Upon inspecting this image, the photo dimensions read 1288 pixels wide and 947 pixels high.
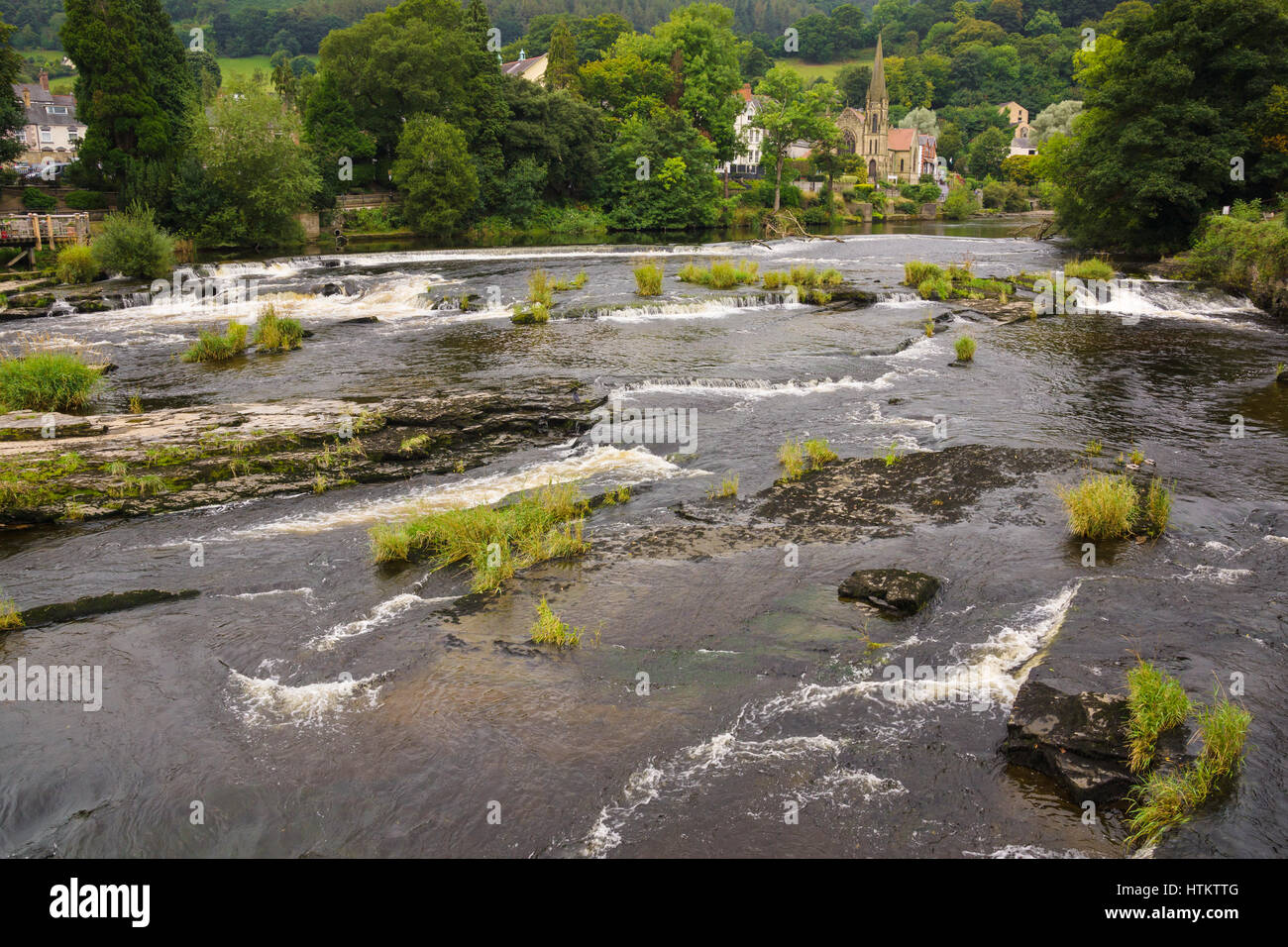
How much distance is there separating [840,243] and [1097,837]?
52344mm

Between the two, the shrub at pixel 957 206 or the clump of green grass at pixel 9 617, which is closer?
the clump of green grass at pixel 9 617

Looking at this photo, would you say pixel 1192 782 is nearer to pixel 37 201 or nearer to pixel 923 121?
pixel 37 201

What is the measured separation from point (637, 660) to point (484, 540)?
323cm

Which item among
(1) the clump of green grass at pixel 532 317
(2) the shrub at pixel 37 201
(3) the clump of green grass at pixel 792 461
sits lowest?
(3) the clump of green grass at pixel 792 461

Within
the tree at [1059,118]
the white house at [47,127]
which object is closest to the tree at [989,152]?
the tree at [1059,118]

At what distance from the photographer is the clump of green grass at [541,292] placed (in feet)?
94.1

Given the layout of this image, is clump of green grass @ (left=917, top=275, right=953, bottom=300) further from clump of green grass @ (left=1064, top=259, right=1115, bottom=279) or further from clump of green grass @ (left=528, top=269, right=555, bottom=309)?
clump of green grass @ (left=528, top=269, right=555, bottom=309)

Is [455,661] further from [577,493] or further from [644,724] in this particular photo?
[577,493]

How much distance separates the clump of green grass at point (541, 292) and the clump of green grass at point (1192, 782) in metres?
23.7

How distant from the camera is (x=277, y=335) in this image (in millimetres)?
23172

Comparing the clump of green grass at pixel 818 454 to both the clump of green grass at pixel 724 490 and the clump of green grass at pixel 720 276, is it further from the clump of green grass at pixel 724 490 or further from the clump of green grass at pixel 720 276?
the clump of green grass at pixel 720 276

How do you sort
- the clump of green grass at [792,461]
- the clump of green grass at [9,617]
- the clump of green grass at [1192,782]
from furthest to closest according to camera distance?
the clump of green grass at [792,461]
the clump of green grass at [9,617]
the clump of green grass at [1192,782]

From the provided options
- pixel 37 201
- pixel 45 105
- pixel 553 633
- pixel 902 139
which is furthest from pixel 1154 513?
pixel 45 105
